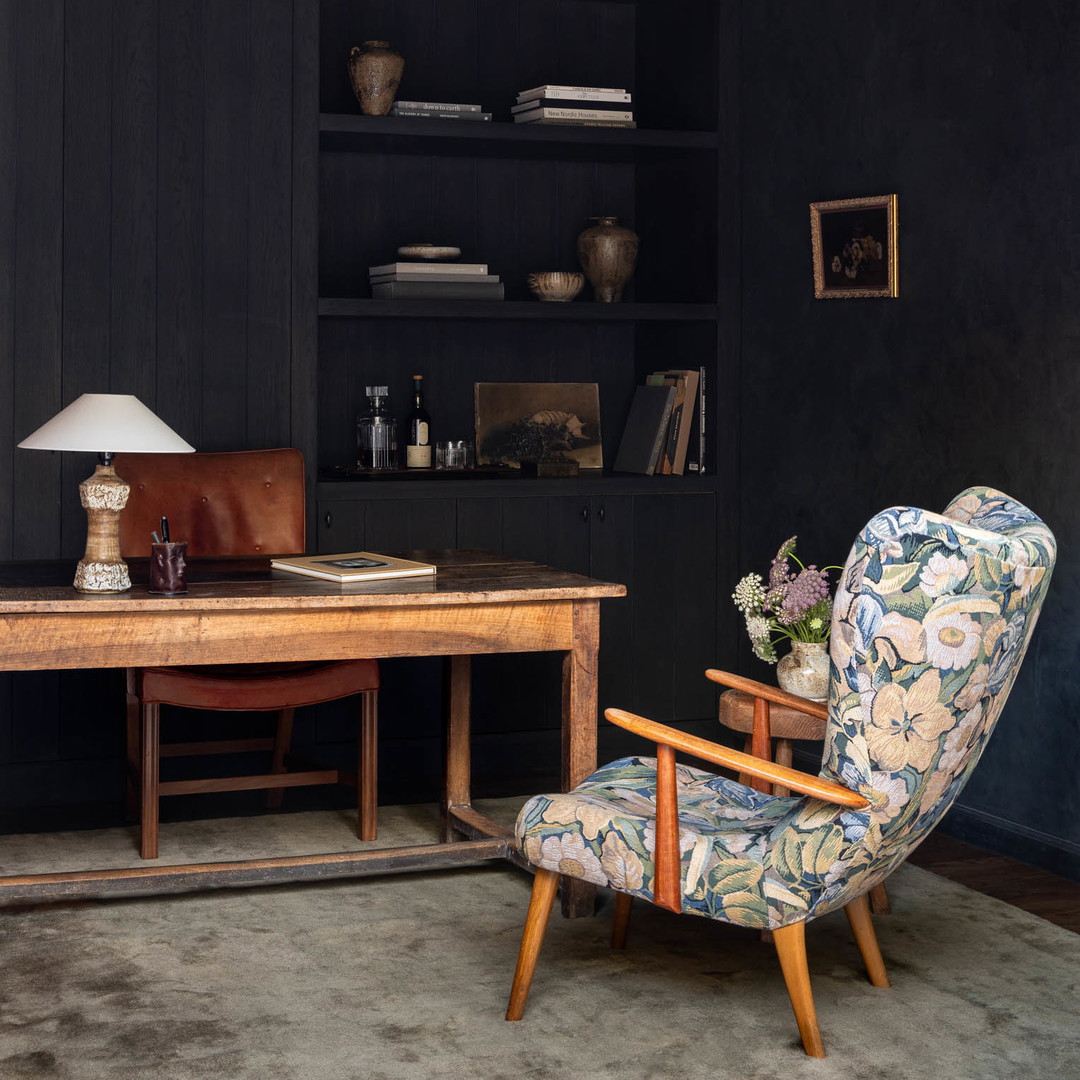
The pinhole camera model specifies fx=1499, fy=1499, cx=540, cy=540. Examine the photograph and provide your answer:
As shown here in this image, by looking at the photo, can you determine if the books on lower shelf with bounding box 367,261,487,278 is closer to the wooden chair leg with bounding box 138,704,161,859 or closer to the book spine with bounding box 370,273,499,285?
the book spine with bounding box 370,273,499,285

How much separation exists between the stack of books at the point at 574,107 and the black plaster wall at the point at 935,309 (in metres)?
0.44

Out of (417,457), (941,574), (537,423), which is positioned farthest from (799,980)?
(537,423)

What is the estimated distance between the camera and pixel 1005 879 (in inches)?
154

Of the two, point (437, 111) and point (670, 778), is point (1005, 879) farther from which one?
point (437, 111)

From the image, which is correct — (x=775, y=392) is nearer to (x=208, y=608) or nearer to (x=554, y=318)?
(x=554, y=318)

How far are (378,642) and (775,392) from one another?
6.86 ft

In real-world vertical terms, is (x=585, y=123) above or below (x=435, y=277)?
above

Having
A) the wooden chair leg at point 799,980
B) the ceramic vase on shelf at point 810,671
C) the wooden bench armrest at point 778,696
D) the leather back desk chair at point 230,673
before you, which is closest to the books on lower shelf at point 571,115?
the leather back desk chair at point 230,673

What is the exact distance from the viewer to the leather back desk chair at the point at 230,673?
3877mm

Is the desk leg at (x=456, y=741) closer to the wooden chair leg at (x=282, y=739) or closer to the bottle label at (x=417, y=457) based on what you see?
the wooden chair leg at (x=282, y=739)

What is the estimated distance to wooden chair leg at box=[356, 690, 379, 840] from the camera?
163 inches

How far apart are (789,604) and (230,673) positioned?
1.47m

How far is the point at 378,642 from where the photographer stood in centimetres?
343

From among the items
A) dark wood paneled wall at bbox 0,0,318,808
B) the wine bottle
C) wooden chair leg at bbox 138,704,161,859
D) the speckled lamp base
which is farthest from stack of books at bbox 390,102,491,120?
wooden chair leg at bbox 138,704,161,859
